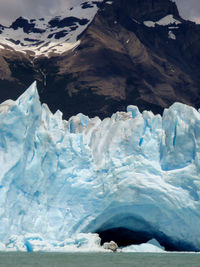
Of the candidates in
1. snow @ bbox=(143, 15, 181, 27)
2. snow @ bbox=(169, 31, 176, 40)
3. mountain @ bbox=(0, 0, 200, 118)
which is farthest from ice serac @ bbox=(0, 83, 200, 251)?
snow @ bbox=(143, 15, 181, 27)

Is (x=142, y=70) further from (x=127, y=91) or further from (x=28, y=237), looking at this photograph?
(x=28, y=237)

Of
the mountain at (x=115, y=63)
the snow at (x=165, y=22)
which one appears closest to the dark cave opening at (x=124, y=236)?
the mountain at (x=115, y=63)

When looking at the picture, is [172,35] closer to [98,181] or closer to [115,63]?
[115,63]

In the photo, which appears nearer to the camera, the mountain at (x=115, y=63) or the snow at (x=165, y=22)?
the mountain at (x=115, y=63)

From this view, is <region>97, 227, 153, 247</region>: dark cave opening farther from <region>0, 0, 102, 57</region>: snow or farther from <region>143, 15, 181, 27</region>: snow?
<region>143, 15, 181, 27</region>: snow
